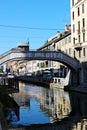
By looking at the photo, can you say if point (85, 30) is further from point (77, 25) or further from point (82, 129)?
point (82, 129)

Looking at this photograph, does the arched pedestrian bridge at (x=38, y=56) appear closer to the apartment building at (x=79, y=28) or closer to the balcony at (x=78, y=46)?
the apartment building at (x=79, y=28)

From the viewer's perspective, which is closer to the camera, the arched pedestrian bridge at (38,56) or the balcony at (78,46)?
the arched pedestrian bridge at (38,56)

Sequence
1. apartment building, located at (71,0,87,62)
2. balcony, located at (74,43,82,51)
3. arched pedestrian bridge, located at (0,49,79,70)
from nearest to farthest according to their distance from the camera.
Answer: arched pedestrian bridge, located at (0,49,79,70)
apartment building, located at (71,0,87,62)
balcony, located at (74,43,82,51)

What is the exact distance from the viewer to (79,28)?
69875 mm

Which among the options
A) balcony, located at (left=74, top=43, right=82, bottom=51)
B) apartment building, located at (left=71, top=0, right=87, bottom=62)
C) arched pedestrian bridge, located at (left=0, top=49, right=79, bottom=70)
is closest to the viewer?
arched pedestrian bridge, located at (left=0, top=49, right=79, bottom=70)

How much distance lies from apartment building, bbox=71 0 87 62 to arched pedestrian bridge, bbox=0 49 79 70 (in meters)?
1.80

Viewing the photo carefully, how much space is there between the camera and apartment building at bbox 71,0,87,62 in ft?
220

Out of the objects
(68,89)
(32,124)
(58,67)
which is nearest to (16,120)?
(32,124)

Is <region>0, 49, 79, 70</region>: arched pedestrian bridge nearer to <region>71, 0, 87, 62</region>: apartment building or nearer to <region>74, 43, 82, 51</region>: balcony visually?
<region>71, 0, 87, 62</region>: apartment building

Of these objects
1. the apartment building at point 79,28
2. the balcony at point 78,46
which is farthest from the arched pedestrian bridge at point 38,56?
the balcony at point 78,46

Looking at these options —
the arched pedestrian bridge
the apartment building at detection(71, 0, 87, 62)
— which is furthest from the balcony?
the arched pedestrian bridge

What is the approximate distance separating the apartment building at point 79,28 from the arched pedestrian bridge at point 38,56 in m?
1.80

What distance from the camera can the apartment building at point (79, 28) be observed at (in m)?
67.1

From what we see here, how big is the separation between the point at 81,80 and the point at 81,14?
11861 millimetres
